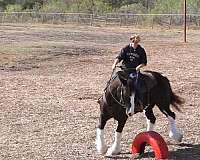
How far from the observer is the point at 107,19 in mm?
59375

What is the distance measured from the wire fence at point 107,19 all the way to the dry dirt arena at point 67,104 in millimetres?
28655

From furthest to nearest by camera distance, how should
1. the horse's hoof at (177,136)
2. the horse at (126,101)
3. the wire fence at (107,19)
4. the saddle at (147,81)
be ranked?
the wire fence at (107,19) < the horse's hoof at (177,136) < the saddle at (147,81) < the horse at (126,101)

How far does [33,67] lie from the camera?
69.0 feet

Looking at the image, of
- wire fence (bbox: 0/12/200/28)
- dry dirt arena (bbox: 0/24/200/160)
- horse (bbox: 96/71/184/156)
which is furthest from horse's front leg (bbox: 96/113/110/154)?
wire fence (bbox: 0/12/200/28)

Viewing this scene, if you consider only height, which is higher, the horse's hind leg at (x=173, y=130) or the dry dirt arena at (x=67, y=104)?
the horse's hind leg at (x=173, y=130)

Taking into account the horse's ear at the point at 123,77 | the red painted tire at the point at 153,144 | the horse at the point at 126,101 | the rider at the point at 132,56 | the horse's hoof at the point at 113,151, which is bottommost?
the horse's hoof at the point at 113,151

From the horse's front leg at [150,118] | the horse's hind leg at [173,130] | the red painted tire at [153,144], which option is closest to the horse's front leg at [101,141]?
the red painted tire at [153,144]

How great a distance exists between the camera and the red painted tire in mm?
7965

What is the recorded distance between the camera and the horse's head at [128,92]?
7961 millimetres

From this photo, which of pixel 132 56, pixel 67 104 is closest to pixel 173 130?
pixel 132 56

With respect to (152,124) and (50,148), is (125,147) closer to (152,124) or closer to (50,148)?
(152,124)

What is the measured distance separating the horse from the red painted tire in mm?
299

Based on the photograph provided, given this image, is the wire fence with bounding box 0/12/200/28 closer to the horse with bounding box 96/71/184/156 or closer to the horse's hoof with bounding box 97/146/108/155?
the horse with bounding box 96/71/184/156

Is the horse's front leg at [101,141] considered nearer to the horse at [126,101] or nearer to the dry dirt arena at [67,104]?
the horse at [126,101]
